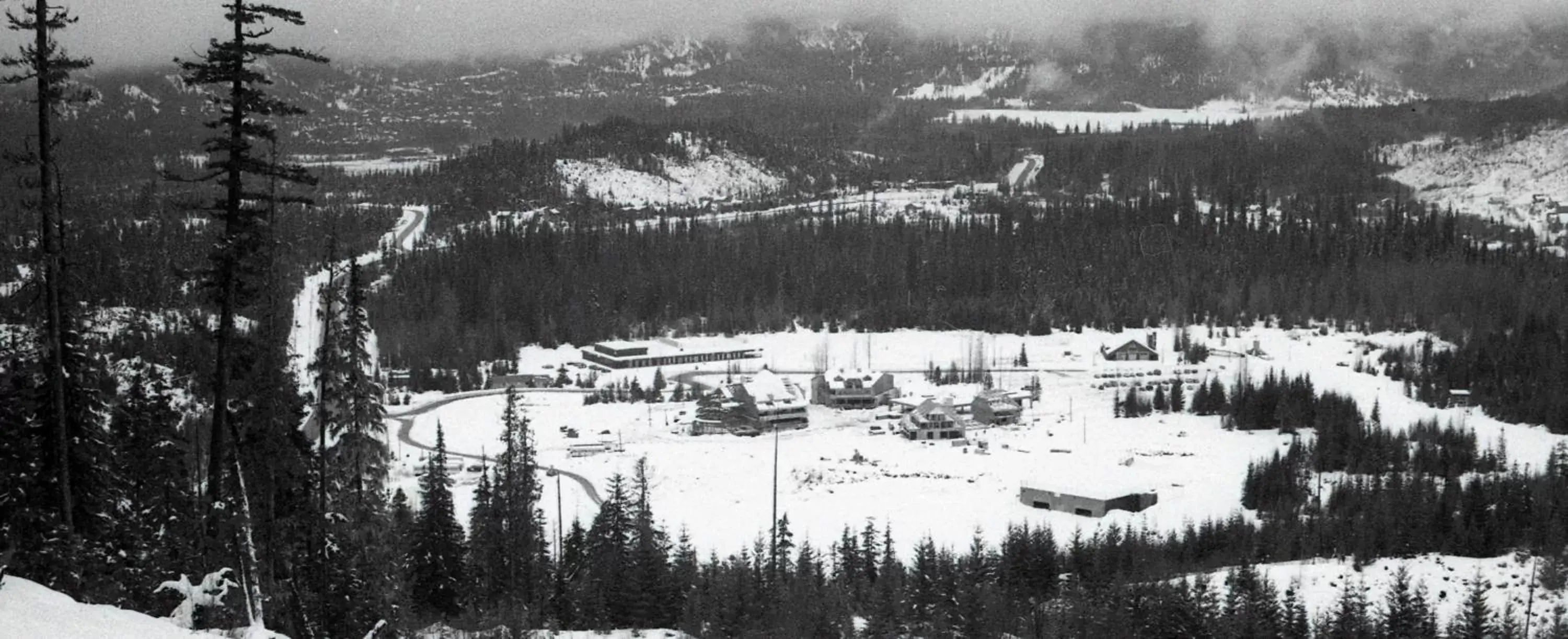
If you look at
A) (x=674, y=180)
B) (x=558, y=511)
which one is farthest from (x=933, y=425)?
(x=674, y=180)

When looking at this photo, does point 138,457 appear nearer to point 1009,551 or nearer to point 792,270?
point 1009,551

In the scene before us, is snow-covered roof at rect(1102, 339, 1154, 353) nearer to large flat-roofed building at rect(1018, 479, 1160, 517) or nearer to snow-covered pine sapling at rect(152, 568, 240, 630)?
large flat-roofed building at rect(1018, 479, 1160, 517)

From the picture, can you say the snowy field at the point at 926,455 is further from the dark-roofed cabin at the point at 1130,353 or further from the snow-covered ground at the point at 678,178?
the snow-covered ground at the point at 678,178

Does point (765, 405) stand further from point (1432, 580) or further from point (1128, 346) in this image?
point (1432, 580)

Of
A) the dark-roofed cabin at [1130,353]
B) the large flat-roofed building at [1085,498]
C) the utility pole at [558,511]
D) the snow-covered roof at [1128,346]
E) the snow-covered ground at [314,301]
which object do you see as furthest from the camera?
the snow-covered roof at [1128,346]

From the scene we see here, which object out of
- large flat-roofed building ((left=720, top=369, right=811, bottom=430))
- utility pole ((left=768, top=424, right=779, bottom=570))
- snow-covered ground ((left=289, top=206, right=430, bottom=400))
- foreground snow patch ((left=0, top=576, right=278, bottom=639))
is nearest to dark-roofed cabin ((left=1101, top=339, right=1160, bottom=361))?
large flat-roofed building ((left=720, top=369, right=811, bottom=430))

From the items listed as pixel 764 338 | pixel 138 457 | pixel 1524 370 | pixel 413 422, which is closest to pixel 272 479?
pixel 138 457

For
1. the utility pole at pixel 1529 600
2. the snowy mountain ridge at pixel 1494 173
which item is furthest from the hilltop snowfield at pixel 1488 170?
the utility pole at pixel 1529 600
